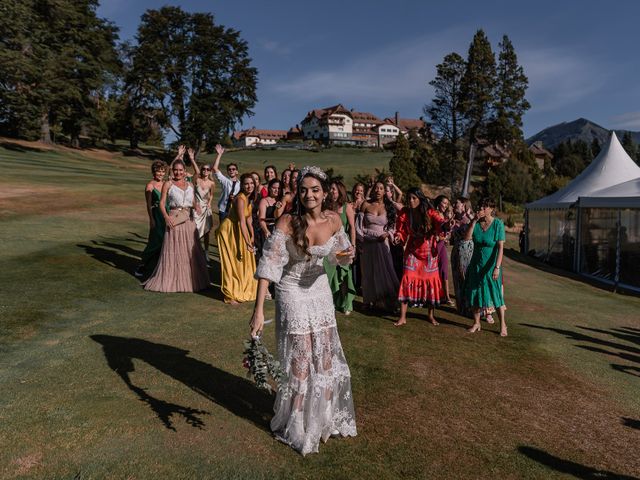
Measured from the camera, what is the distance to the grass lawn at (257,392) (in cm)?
359

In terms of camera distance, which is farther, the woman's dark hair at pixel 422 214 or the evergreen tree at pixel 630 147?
the evergreen tree at pixel 630 147

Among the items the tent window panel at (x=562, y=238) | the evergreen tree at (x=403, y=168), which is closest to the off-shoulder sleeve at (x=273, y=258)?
the tent window panel at (x=562, y=238)

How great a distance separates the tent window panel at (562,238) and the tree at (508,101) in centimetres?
3270

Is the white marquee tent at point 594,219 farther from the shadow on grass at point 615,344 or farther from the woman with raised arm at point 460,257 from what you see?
the woman with raised arm at point 460,257

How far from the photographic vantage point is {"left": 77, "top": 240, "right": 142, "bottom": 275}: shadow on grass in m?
10.0

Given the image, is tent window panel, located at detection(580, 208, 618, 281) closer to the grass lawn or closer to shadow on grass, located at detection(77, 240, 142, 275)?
the grass lawn

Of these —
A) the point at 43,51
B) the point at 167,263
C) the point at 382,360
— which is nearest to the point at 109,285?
the point at 167,263

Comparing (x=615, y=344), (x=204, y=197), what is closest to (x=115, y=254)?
(x=204, y=197)

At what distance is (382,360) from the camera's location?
5859mm

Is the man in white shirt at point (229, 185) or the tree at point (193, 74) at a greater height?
the tree at point (193, 74)

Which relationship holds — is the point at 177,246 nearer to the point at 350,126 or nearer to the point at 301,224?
the point at 301,224

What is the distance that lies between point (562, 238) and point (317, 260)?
16530 millimetres

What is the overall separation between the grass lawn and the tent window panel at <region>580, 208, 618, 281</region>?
5407 millimetres

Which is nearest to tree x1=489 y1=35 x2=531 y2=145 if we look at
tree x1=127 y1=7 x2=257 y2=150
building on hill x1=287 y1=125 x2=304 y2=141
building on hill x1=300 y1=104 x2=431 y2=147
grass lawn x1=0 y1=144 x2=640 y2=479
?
tree x1=127 y1=7 x2=257 y2=150
